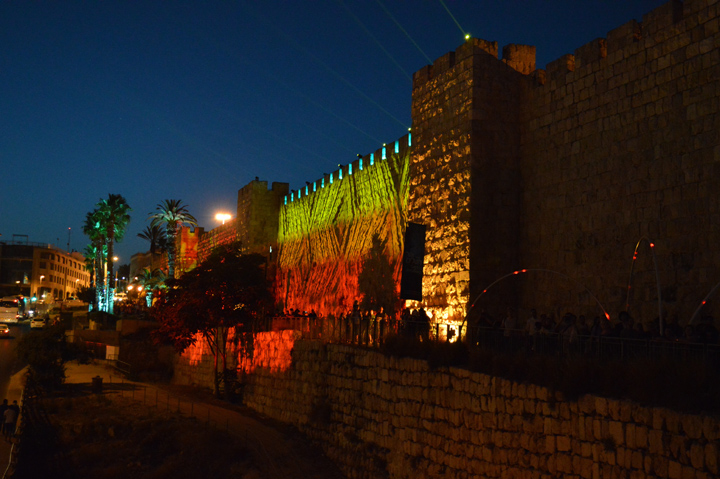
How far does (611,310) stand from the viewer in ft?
38.4

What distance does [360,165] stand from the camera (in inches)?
859

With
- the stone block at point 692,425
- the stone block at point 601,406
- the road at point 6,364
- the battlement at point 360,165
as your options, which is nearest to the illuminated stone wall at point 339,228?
the battlement at point 360,165

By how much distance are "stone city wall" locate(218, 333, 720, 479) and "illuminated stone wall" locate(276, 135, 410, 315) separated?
4.47 meters

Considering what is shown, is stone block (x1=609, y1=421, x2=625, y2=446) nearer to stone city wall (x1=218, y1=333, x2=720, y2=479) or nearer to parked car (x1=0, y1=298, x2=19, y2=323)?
stone city wall (x1=218, y1=333, x2=720, y2=479)

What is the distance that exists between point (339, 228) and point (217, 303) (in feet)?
15.7

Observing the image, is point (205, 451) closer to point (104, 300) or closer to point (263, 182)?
point (263, 182)

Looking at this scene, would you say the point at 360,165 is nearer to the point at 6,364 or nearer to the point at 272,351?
the point at 272,351

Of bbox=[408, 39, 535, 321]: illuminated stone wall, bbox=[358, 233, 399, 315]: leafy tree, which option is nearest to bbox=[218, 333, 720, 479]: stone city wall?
bbox=[408, 39, 535, 321]: illuminated stone wall

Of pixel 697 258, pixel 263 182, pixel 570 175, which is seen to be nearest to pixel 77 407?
pixel 263 182

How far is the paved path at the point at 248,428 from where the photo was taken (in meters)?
13.7

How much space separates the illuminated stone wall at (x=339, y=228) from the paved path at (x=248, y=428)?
503cm

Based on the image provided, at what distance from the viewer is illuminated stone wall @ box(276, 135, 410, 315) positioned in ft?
63.2

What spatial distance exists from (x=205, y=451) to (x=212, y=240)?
2533cm

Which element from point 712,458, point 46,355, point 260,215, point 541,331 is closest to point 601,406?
point 712,458
